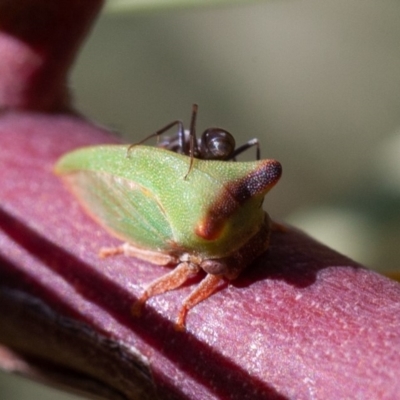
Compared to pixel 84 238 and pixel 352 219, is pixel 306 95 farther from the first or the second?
pixel 84 238

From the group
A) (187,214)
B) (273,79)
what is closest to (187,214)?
(187,214)

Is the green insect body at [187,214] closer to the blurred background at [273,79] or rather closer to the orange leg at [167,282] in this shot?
the orange leg at [167,282]

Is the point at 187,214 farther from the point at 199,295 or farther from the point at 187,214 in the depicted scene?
the point at 199,295

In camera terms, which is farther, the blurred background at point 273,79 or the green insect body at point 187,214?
the blurred background at point 273,79

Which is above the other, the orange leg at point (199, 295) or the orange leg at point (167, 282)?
→ the orange leg at point (199, 295)

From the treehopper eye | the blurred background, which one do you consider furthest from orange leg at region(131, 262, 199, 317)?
the blurred background

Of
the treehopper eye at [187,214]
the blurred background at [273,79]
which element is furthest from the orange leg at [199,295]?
the blurred background at [273,79]
